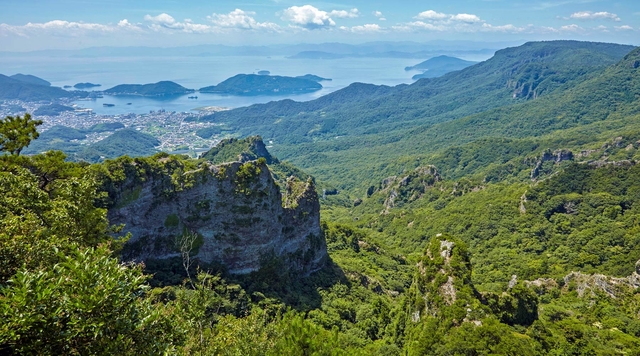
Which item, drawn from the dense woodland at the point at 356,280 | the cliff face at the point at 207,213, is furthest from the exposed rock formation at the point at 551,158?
the cliff face at the point at 207,213

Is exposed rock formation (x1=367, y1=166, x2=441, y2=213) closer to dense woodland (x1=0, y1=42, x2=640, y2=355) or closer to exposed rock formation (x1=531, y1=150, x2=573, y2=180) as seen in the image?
dense woodland (x1=0, y1=42, x2=640, y2=355)

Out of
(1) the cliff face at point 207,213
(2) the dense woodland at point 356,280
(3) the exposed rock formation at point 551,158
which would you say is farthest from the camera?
(3) the exposed rock formation at point 551,158

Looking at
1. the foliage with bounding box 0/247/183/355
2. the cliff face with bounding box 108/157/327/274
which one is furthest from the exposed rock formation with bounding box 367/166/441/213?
the foliage with bounding box 0/247/183/355

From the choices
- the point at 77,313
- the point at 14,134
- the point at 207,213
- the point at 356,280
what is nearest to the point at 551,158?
the point at 356,280

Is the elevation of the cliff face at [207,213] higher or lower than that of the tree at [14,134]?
lower

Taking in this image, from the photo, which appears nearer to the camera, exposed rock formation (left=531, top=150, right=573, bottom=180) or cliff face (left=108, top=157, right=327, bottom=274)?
cliff face (left=108, top=157, right=327, bottom=274)

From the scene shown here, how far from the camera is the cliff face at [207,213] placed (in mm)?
34344

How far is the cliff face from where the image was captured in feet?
113

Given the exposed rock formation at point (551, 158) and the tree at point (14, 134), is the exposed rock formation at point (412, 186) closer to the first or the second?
the exposed rock formation at point (551, 158)

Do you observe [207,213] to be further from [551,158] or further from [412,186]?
[551,158]

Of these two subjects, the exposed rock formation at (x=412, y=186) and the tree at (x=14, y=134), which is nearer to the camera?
the tree at (x=14, y=134)

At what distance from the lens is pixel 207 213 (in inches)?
1481

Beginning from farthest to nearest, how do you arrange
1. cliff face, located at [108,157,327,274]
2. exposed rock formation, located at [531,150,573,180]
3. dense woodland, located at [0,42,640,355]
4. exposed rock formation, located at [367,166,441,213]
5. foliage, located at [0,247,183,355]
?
1. exposed rock formation, located at [531,150,573,180]
2. exposed rock formation, located at [367,166,441,213]
3. cliff face, located at [108,157,327,274]
4. dense woodland, located at [0,42,640,355]
5. foliage, located at [0,247,183,355]

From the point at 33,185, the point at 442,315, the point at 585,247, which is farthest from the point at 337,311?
the point at 585,247
